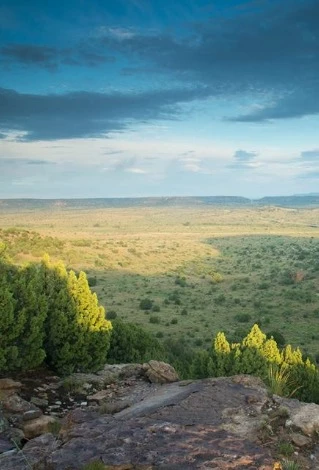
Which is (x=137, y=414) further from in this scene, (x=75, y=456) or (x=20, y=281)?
(x=20, y=281)

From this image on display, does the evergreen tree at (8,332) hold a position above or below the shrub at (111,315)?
above

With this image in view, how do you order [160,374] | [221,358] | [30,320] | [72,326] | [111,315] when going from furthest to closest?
[111,315], [221,358], [72,326], [30,320], [160,374]

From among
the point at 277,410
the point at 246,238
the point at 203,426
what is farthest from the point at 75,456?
the point at 246,238

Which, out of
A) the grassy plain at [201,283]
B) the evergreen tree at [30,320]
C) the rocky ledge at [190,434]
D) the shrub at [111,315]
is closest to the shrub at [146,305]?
the grassy plain at [201,283]

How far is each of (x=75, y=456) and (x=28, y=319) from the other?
21.9 feet

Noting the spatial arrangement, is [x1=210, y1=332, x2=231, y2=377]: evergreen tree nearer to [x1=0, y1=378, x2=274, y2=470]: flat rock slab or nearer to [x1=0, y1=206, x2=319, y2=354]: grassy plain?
[x1=0, y1=378, x2=274, y2=470]: flat rock slab

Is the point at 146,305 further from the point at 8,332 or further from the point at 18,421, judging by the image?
the point at 18,421

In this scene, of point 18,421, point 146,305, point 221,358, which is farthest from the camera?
point 146,305

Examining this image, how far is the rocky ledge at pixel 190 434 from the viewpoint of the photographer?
24.4 ft

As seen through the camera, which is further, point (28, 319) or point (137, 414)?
point (28, 319)

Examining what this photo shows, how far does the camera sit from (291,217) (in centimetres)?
19888

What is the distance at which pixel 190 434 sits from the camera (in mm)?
8141

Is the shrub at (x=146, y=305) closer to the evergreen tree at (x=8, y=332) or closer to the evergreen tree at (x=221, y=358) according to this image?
the evergreen tree at (x=221, y=358)

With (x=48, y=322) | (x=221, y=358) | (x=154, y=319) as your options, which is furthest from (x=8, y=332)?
(x=154, y=319)
